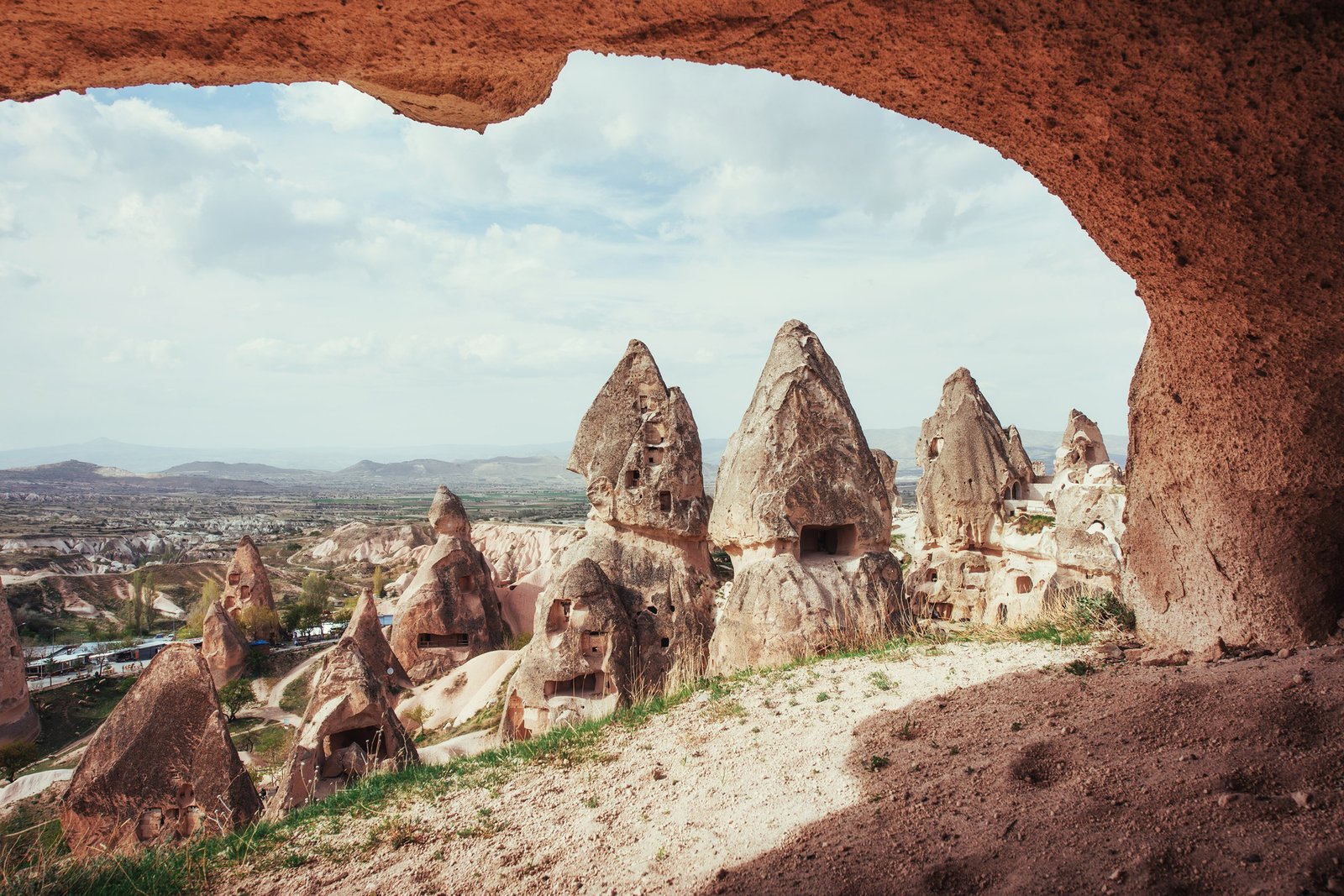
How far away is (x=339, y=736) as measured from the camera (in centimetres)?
853

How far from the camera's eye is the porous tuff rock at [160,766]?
720 cm

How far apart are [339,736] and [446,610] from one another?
8.73 m

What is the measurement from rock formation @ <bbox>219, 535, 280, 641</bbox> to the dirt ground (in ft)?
70.1

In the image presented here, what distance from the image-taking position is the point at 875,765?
3504mm

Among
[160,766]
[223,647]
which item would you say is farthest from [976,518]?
[223,647]

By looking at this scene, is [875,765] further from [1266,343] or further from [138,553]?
[138,553]

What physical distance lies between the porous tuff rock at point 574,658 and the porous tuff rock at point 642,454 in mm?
1210

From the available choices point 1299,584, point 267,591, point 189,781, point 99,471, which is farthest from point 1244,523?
point 99,471

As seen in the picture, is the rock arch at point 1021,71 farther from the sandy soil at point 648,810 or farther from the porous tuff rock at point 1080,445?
the porous tuff rock at point 1080,445

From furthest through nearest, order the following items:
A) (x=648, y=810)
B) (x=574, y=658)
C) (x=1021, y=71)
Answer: (x=574, y=658) → (x=648, y=810) → (x=1021, y=71)

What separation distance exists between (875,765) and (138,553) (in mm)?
57427

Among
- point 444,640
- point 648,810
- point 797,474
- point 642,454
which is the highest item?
point 642,454

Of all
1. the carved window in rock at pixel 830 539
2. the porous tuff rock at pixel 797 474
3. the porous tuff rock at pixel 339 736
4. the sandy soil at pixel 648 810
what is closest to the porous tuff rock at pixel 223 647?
the porous tuff rock at pixel 339 736

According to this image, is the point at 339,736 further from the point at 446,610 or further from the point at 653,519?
the point at 446,610
